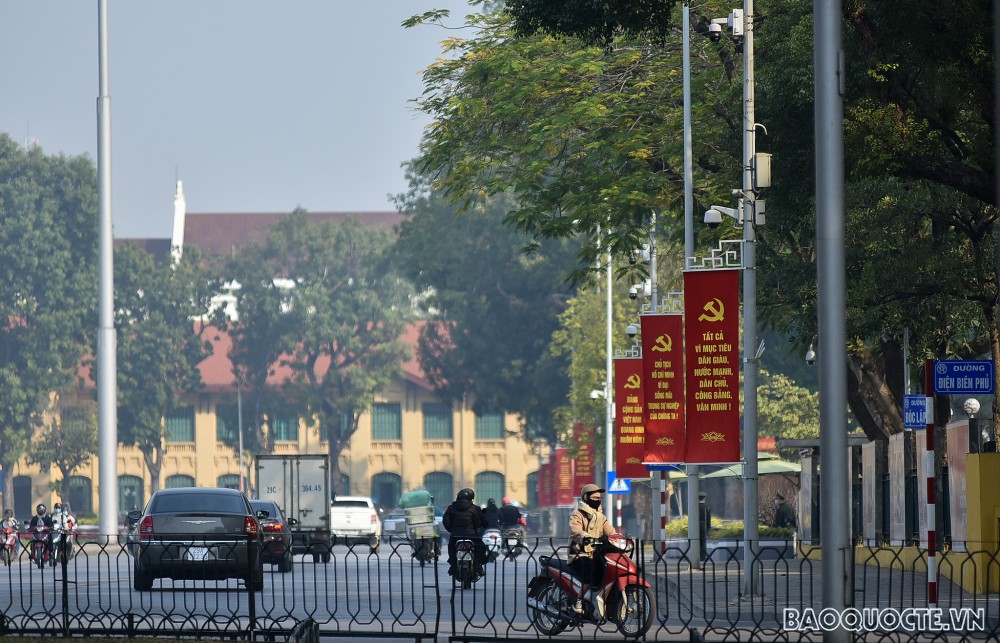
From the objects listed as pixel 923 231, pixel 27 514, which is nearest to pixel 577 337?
pixel 923 231

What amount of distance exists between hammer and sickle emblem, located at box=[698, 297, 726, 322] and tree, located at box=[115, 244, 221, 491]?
7756 centimetres

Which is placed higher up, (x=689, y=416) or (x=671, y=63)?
(x=671, y=63)

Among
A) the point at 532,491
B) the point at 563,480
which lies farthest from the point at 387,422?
the point at 563,480

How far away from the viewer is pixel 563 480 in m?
80.0

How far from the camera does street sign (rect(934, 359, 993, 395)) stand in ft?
59.4

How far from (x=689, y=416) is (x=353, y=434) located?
82.3 m

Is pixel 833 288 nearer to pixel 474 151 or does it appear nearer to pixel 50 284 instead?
pixel 474 151

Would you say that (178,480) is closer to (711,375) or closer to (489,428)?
(489,428)

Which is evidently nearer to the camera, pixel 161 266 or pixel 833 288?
pixel 833 288

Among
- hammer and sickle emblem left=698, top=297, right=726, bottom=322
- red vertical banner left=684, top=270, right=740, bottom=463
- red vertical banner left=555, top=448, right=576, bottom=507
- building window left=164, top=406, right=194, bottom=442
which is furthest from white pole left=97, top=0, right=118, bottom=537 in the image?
building window left=164, top=406, right=194, bottom=442

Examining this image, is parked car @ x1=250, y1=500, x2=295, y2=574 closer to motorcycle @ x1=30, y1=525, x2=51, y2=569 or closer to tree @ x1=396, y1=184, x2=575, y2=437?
motorcycle @ x1=30, y1=525, x2=51, y2=569

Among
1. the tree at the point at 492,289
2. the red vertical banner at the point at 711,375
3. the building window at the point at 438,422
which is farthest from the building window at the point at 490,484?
the red vertical banner at the point at 711,375

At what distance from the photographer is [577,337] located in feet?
229

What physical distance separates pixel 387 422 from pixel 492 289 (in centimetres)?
1989
